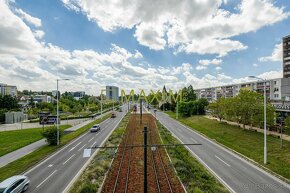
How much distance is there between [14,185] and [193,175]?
51.6ft

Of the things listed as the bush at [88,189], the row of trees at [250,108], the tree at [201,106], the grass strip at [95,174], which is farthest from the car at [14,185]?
the tree at [201,106]

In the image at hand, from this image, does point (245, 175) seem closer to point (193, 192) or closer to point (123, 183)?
point (193, 192)

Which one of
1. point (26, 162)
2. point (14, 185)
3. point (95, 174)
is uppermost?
point (14, 185)

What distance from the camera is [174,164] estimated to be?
2331cm

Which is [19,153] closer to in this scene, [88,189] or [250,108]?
[88,189]

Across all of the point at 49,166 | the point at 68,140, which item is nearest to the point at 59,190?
the point at 49,166

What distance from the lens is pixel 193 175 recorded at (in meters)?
20.0

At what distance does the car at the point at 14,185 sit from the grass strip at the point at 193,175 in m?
13.8

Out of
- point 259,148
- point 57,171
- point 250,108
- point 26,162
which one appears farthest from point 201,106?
point 26,162

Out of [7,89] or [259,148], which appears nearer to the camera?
[259,148]

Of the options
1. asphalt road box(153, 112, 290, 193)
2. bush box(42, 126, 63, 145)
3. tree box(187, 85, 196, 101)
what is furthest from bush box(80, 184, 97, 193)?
tree box(187, 85, 196, 101)

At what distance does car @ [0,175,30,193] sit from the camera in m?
15.4

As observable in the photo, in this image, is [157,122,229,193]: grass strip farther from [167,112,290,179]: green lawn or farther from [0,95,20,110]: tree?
[0,95,20,110]: tree

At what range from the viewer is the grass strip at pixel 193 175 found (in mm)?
17467
